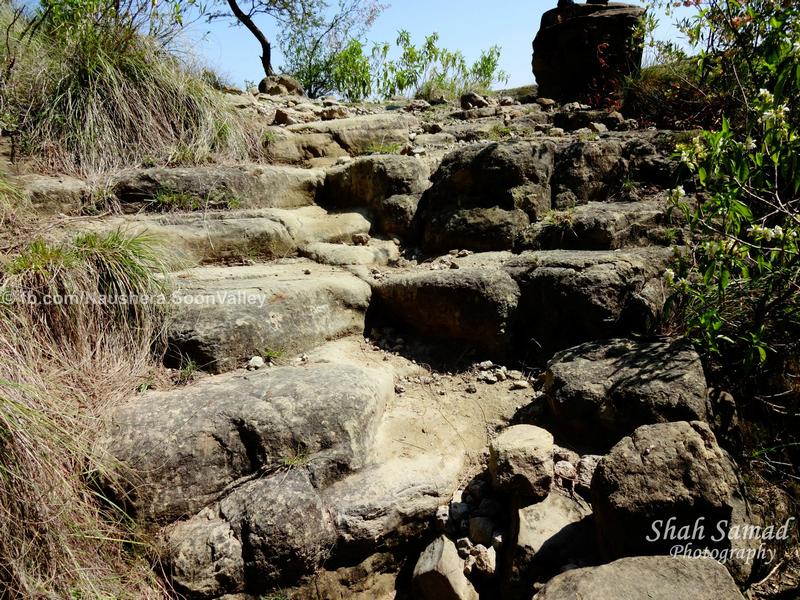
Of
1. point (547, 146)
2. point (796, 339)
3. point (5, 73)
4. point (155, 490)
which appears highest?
point (5, 73)

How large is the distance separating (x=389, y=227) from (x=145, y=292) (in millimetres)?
2038

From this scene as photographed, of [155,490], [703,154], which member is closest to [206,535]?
[155,490]

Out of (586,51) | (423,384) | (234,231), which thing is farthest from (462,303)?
(586,51)

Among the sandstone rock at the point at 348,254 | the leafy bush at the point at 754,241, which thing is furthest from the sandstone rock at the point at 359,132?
the leafy bush at the point at 754,241

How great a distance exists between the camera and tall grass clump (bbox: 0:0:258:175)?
3.89 metres

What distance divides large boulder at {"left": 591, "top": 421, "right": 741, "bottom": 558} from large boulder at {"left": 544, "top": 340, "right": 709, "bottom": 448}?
272 mm

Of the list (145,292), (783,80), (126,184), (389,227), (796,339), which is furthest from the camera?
(389,227)

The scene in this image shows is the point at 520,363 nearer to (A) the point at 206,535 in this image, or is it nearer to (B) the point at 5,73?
(A) the point at 206,535

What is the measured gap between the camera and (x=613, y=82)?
5523 mm

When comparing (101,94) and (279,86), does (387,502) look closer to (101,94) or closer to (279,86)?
(101,94)

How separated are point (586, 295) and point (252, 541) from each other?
206 centimetres

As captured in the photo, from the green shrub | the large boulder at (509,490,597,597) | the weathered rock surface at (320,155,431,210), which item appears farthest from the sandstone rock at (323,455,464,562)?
the weathered rock surface at (320,155,431,210)

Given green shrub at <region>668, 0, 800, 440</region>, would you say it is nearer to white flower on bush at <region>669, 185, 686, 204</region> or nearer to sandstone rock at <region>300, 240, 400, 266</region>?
white flower on bush at <region>669, 185, 686, 204</region>

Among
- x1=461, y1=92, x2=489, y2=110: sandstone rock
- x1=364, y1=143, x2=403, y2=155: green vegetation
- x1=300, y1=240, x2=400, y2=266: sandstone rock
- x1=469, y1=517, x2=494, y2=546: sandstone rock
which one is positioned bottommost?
x1=469, y1=517, x2=494, y2=546: sandstone rock
